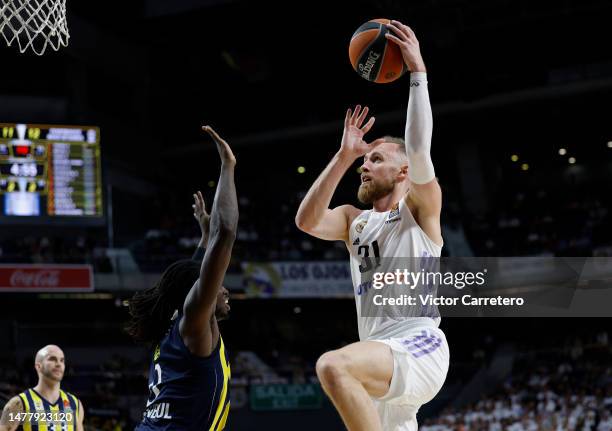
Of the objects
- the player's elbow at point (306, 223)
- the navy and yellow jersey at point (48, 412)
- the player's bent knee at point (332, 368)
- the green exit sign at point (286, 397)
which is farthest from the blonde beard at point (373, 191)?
the green exit sign at point (286, 397)

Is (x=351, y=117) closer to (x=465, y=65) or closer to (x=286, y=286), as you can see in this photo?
(x=286, y=286)

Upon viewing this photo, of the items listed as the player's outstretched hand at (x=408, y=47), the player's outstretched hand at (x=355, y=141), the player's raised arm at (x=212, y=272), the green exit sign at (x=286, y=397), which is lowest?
the player's raised arm at (x=212, y=272)

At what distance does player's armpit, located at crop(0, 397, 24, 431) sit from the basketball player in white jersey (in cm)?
424

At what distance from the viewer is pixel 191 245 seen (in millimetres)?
22328

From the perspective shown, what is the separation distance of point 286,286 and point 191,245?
301 cm

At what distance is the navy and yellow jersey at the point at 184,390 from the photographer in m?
3.54

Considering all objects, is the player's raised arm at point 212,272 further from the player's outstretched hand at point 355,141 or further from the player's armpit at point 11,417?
the player's armpit at point 11,417

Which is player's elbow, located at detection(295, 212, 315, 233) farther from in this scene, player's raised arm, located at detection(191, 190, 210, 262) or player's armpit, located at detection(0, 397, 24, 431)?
player's armpit, located at detection(0, 397, 24, 431)

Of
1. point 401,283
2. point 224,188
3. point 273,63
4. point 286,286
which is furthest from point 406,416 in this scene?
point 273,63

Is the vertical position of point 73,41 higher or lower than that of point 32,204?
higher

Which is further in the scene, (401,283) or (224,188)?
(401,283)

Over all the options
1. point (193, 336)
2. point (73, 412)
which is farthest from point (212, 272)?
point (73, 412)

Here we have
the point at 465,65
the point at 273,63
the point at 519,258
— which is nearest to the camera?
the point at 519,258

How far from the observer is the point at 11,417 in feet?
25.8
